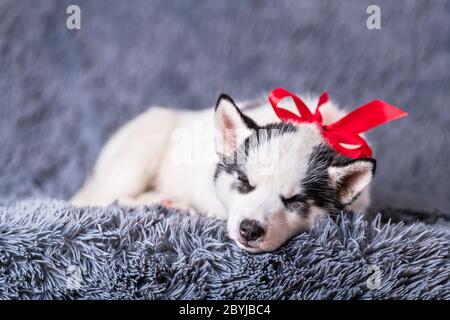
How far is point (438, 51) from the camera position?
1385mm

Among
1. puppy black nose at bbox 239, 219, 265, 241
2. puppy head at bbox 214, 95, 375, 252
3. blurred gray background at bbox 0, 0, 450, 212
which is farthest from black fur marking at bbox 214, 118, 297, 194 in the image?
blurred gray background at bbox 0, 0, 450, 212

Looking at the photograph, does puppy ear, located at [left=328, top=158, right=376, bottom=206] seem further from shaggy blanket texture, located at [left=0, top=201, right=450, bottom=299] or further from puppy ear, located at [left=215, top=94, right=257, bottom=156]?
puppy ear, located at [left=215, top=94, right=257, bottom=156]

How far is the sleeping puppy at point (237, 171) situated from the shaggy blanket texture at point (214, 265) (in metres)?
0.05

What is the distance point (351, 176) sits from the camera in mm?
1133

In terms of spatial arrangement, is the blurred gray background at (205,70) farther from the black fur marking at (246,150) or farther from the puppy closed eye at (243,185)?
the puppy closed eye at (243,185)

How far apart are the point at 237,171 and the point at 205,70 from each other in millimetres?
371

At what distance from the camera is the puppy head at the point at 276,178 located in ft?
3.49

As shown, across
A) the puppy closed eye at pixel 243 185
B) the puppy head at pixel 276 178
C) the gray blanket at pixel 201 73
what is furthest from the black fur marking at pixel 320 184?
the gray blanket at pixel 201 73

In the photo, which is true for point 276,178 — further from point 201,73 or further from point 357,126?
point 201,73

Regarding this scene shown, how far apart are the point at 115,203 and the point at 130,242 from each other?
0.26 m

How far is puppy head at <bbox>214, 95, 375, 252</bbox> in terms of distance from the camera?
1063mm

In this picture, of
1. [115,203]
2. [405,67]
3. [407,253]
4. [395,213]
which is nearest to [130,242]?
[115,203]

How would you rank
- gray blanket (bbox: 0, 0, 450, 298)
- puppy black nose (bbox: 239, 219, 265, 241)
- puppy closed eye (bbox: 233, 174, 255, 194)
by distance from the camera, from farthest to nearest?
gray blanket (bbox: 0, 0, 450, 298), puppy closed eye (bbox: 233, 174, 255, 194), puppy black nose (bbox: 239, 219, 265, 241)

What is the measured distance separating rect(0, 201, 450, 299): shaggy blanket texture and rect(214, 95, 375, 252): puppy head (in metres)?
0.04
